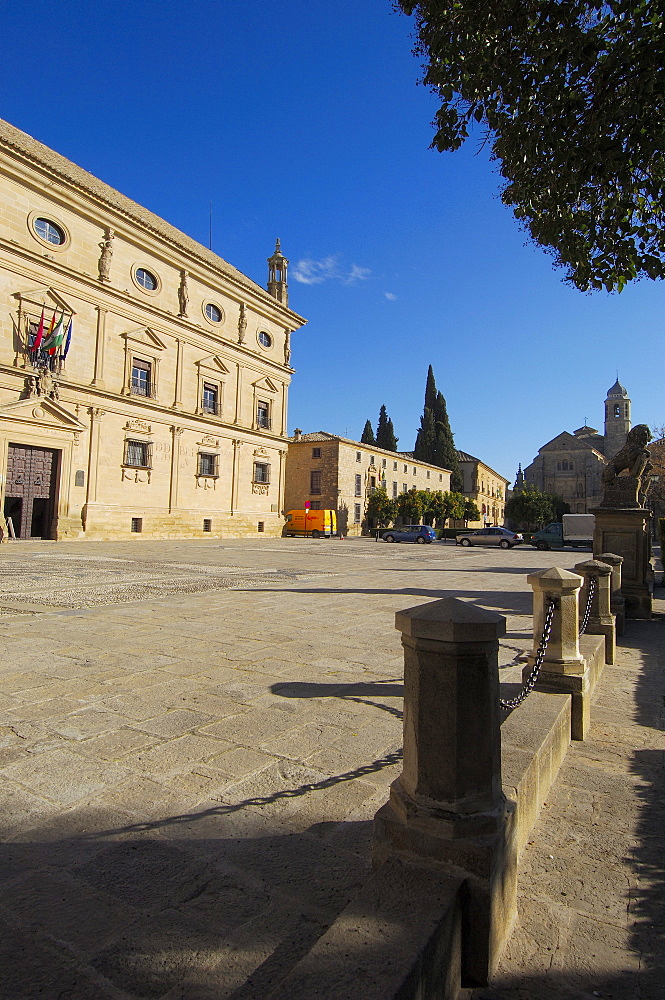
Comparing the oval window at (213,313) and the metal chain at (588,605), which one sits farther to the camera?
the oval window at (213,313)

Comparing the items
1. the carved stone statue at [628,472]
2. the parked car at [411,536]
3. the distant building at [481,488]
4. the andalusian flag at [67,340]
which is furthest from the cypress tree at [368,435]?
the carved stone statue at [628,472]

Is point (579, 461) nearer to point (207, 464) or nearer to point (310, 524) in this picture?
point (310, 524)

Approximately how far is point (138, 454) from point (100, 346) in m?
5.12

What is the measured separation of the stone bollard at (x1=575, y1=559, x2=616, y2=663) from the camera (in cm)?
610

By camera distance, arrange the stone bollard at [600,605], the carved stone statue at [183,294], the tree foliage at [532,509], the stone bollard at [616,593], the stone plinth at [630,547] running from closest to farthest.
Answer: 1. the stone bollard at [600,605]
2. the stone bollard at [616,593]
3. the stone plinth at [630,547]
4. the carved stone statue at [183,294]
5. the tree foliage at [532,509]

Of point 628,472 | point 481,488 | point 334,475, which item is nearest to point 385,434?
point 481,488

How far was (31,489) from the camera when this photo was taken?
2222 cm

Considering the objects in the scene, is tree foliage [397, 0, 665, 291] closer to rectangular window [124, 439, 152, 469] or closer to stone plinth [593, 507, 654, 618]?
stone plinth [593, 507, 654, 618]

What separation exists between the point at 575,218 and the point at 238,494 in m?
28.2

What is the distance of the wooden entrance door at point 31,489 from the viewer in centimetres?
2156

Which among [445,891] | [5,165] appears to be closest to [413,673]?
[445,891]

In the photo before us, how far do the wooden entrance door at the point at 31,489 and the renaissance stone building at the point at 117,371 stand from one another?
56 mm

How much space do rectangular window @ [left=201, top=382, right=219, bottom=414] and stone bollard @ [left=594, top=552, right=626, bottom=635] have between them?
25603mm

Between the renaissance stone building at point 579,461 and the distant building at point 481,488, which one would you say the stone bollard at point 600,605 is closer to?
the distant building at point 481,488
